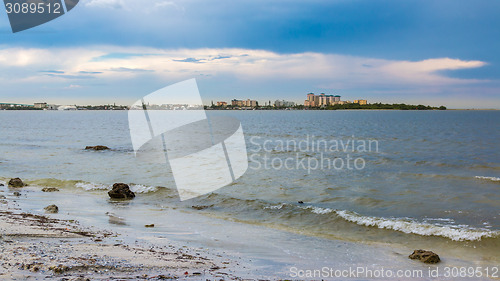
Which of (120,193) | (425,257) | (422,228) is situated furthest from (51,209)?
(422,228)

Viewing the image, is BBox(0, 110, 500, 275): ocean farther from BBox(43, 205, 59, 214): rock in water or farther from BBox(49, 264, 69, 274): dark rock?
BBox(49, 264, 69, 274): dark rock

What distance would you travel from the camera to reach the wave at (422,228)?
11.0 m

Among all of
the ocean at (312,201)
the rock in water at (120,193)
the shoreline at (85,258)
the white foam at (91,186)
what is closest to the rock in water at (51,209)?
the ocean at (312,201)

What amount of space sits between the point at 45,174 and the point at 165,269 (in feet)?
63.7

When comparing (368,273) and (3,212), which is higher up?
(3,212)

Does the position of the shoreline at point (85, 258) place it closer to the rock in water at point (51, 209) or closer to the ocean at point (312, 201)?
the ocean at point (312, 201)

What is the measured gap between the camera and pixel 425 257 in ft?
29.2

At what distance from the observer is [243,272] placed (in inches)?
287

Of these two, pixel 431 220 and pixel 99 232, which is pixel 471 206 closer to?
pixel 431 220

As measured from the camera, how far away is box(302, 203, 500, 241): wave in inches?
431

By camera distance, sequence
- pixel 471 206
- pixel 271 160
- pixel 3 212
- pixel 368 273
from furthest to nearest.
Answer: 1. pixel 271 160
2. pixel 471 206
3. pixel 3 212
4. pixel 368 273

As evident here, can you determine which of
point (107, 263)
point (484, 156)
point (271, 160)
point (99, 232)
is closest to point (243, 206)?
point (99, 232)

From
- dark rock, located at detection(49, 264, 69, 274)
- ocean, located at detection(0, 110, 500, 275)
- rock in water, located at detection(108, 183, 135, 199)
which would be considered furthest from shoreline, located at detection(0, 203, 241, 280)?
rock in water, located at detection(108, 183, 135, 199)

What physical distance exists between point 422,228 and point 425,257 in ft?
10.2
